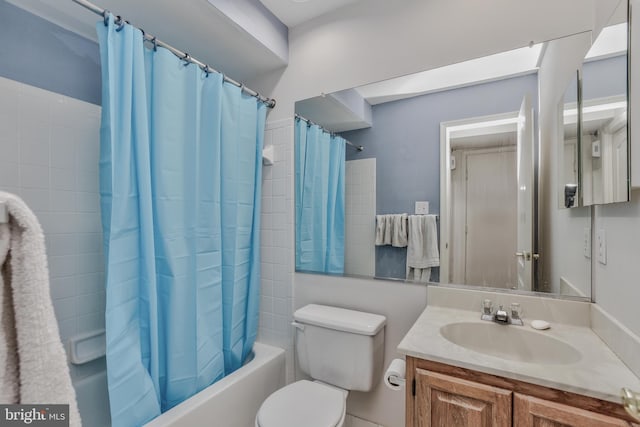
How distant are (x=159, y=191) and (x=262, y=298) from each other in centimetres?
96

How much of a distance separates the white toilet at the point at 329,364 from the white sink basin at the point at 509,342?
0.39 meters

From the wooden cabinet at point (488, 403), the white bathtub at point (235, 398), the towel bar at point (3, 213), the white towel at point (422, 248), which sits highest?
the towel bar at point (3, 213)

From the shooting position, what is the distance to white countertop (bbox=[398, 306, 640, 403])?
2.68ft

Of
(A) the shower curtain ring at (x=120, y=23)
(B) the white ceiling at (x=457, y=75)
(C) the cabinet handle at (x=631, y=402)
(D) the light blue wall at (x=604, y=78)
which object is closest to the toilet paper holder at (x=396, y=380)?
(C) the cabinet handle at (x=631, y=402)

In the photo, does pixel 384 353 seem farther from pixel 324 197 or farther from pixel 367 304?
pixel 324 197

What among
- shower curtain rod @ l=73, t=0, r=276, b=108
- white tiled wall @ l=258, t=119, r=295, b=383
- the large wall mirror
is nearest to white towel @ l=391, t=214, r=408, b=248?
the large wall mirror

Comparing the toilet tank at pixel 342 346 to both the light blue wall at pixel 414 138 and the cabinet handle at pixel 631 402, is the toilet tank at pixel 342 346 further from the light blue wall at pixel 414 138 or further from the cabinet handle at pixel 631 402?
the cabinet handle at pixel 631 402

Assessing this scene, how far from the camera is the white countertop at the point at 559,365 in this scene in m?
0.82

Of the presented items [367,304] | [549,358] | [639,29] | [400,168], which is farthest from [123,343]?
[639,29]

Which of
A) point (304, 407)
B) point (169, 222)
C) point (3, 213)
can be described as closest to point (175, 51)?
point (169, 222)

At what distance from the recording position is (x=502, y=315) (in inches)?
48.5

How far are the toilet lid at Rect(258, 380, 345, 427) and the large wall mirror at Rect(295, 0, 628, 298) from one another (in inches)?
24.2

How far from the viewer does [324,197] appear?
1.90 meters

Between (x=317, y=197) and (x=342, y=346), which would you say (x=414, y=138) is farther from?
(x=342, y=346)
